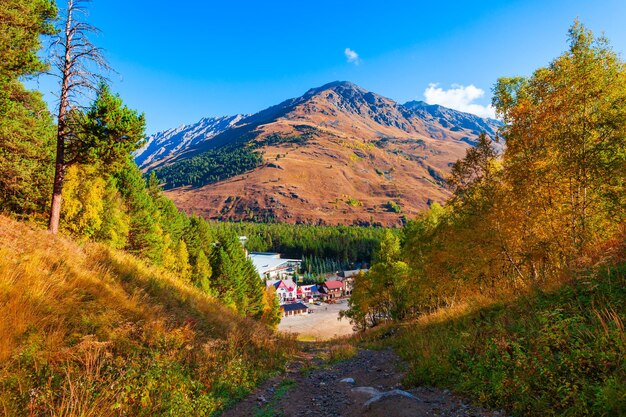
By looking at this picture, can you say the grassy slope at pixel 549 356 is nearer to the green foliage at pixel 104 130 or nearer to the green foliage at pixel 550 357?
the green foliage at pixel 550 357

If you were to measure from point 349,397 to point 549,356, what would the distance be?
4.71m

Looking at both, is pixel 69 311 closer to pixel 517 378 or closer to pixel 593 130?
pixel 517 378

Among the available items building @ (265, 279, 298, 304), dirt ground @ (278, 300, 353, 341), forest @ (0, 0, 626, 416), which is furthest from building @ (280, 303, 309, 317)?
forest @ (0, 0, 626, 416)

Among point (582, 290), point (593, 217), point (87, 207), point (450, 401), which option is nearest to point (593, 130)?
point (593, 217)

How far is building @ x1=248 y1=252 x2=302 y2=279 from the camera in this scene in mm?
131000

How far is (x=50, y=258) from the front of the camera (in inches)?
355

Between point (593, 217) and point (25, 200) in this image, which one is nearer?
point (593, 217)

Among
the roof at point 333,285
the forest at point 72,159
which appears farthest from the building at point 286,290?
the forest at point 72,159

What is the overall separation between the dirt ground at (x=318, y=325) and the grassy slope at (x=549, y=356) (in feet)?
172

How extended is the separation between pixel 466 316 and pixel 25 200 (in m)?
26.2

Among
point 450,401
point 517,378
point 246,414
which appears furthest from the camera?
point 246,414

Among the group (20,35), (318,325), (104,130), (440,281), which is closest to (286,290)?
(318,325)

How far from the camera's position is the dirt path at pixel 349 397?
5.77 metres

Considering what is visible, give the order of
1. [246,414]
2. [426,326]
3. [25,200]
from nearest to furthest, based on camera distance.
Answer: [246,414] → [426,326] → [25,200]
